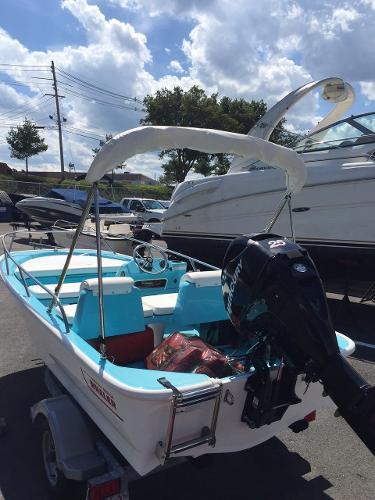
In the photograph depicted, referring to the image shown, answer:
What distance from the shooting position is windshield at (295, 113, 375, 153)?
576 cm

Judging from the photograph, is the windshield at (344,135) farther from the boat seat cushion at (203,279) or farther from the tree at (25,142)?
the tree at (25,142)

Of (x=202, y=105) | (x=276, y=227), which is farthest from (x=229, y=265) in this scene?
(x=202, y=105)

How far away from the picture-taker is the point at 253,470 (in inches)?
109

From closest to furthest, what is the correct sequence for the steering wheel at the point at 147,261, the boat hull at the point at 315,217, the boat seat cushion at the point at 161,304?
the boat seat cushion at the point at 161,304
the steering wheel at the point at 147,261
the boat hull at the point at 315,217

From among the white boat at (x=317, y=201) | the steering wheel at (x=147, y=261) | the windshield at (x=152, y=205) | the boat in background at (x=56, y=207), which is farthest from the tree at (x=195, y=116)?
the steering wheel at (x=147, y=261)

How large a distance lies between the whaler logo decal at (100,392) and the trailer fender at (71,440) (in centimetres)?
27

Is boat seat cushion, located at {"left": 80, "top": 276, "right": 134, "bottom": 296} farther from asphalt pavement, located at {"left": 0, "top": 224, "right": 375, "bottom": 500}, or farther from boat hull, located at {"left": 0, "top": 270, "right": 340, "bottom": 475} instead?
asphalt pavement, located at {"left": 0, "top": 224, "right": 375, "bottom": 500}

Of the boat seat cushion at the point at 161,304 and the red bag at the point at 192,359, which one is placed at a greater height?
the red bag at the point at 192,359

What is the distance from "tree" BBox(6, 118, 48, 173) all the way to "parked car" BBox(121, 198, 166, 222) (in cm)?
2016

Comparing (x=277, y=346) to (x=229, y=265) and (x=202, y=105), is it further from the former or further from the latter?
(x=202, y=105)

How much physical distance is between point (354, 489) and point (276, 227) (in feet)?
12.9

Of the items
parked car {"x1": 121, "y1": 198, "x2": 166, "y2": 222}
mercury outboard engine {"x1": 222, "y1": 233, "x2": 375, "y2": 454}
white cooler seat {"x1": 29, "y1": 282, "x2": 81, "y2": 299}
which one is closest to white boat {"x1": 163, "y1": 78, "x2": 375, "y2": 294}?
white cooler seat {"x1": 29, "y1": 282, "x2": 81, "y2": 299}

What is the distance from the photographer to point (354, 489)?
257cm

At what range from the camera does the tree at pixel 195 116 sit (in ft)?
89.5
